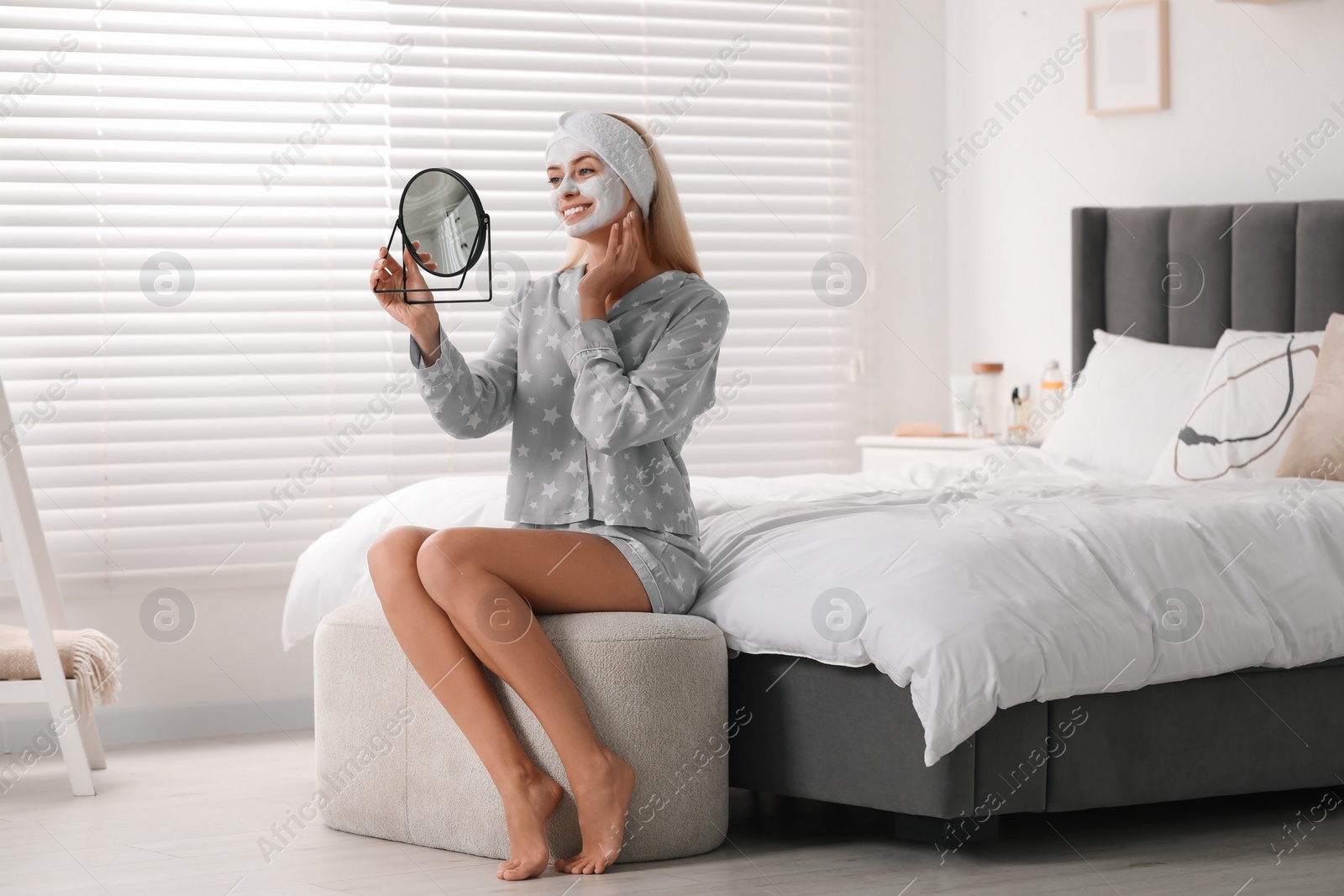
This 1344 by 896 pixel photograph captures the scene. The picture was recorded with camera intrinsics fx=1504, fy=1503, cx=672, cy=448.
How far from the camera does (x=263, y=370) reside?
156 inches

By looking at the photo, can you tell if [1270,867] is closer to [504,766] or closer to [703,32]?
[504,766]

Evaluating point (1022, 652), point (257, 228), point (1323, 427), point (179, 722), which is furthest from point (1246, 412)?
point (179, 722)

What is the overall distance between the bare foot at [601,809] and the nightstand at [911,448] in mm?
2038

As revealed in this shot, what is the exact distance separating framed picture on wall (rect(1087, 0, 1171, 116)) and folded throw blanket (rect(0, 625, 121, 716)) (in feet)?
9.82

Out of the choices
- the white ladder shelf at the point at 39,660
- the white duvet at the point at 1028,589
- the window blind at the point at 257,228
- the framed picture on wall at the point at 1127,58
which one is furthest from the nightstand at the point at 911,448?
the white ladder shelf at the point at 39,660

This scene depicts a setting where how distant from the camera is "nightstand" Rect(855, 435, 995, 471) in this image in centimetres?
421

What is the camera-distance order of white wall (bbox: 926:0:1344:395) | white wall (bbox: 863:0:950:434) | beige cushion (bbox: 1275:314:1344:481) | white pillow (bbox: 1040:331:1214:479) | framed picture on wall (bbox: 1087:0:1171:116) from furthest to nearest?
white wall (bbox: 863:0:950:434)
framed picture on wall (bbox: 1087:0:1171:116)
white wall (bbox: 926:0:1344:395)
white pillow (bbox: 1040:331:1214:479)
beige cushion (bbox: 1275:314:1344:481)

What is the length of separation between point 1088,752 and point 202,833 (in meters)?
1.50

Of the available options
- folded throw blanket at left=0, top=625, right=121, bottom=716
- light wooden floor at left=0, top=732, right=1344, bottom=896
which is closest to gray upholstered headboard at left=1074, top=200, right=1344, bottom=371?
light wooden floor at left=0, top=732, right=1344, bottom=896

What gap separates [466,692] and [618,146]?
0.91 m

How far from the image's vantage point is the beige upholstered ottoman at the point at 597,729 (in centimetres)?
226

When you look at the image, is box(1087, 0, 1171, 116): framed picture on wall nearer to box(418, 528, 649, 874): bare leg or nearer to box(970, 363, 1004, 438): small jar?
box(970, 363, 1004, 438): small jar

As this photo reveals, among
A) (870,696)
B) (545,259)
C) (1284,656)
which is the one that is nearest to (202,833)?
(870,696)

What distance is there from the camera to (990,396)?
468cm
